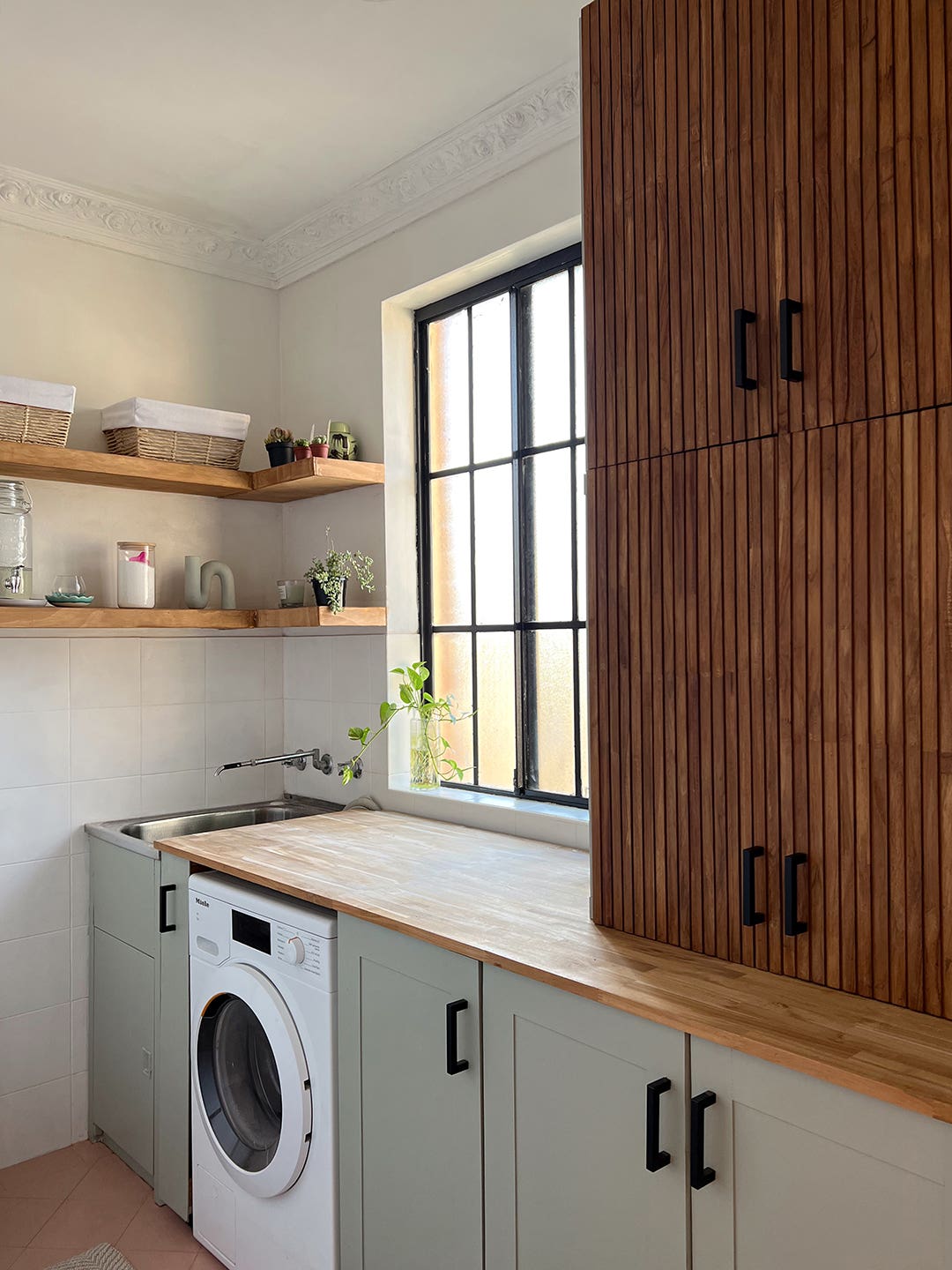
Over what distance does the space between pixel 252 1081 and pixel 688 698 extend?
1.48m

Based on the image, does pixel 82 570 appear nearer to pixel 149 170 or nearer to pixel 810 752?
pixel 149 170

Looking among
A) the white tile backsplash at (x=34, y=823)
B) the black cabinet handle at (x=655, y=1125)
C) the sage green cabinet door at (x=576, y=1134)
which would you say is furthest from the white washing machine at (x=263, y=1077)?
the black cabinet handle at (x=655, y=1125)

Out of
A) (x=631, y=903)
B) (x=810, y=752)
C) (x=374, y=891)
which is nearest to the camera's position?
(x=810, y=752)

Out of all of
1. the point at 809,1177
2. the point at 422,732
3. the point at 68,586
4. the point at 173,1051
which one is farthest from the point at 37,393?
the point at 809,1177

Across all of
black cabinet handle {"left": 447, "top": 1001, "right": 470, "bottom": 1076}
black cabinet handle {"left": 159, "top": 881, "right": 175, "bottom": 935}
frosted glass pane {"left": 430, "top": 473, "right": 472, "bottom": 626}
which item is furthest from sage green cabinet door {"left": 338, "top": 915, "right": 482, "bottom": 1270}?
frosted glass pane {"left": 430, "top": 473, "right": 472, "bottom": 626}

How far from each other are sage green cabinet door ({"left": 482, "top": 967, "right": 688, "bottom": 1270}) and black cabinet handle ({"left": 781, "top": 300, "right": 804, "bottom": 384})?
0.98 meters

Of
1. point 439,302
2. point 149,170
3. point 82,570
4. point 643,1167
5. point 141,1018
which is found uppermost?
point 149,170

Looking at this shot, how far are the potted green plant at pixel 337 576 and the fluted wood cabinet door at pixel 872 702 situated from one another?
163 cm

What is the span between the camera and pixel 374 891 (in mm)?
2008

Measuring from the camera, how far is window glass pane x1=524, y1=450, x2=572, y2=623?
263cm

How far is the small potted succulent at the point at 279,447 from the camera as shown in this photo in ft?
9.87

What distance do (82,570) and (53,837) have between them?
81 centimetres

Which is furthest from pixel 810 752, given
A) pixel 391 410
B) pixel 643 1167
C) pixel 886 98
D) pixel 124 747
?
pixel 124 747

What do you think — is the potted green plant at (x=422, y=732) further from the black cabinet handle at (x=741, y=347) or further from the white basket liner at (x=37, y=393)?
the black cabinet handle at (x=741, y=347)
